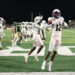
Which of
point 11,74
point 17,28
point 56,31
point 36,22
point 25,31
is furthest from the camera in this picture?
point 25,31

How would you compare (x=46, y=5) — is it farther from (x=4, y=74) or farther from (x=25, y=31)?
(x=4, y=74)

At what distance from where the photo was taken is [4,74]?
6.76m

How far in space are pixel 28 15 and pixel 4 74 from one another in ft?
230

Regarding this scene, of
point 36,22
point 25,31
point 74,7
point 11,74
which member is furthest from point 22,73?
point 74,7

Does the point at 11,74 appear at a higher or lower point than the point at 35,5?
lower

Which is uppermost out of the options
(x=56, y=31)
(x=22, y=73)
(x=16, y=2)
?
(x=16, y=2)

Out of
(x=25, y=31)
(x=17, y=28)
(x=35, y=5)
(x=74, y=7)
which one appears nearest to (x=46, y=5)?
(x=35, y=5)

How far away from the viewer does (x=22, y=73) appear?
6.89 m

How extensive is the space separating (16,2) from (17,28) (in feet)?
198

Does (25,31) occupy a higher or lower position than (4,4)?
lower

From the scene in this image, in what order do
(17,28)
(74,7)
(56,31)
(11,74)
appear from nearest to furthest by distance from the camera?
1. (11,74)
2. (56,31)
3. (17,28)
4. (74,7)

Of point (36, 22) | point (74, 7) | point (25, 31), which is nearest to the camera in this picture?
point (36, 22)

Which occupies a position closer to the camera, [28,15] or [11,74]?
[11,74]

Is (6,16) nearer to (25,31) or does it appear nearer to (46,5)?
(46,5)
